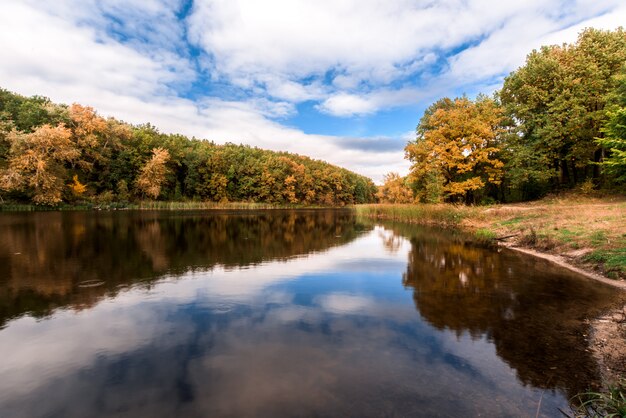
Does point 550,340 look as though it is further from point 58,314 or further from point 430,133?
point 430,133

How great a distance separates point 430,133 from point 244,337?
3618 cm

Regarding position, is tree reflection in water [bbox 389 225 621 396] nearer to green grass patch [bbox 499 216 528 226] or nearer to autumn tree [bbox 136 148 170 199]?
green grass patch [bbox 499 216 528 226]

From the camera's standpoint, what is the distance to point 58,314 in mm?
8281

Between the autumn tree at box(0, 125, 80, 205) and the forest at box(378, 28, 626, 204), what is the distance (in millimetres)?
53365

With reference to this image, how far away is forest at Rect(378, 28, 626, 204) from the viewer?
33131 mm

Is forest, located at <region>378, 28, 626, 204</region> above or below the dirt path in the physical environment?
above

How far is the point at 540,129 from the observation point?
111 ft

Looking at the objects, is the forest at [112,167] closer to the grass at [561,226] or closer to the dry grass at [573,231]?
the grass at [561,226]

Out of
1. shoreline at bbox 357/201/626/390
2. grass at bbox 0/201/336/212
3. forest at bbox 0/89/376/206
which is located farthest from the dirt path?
grass at bbox 0/201/336/212

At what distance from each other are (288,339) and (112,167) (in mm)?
79342

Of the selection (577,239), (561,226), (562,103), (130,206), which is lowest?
(577,239)

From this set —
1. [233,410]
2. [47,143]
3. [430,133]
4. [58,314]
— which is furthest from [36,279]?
[47,143]

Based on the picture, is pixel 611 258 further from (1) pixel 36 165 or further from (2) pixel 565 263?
(1) pixel 36 165

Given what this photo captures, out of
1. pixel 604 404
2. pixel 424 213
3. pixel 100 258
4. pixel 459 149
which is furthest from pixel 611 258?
pixel 459 149
